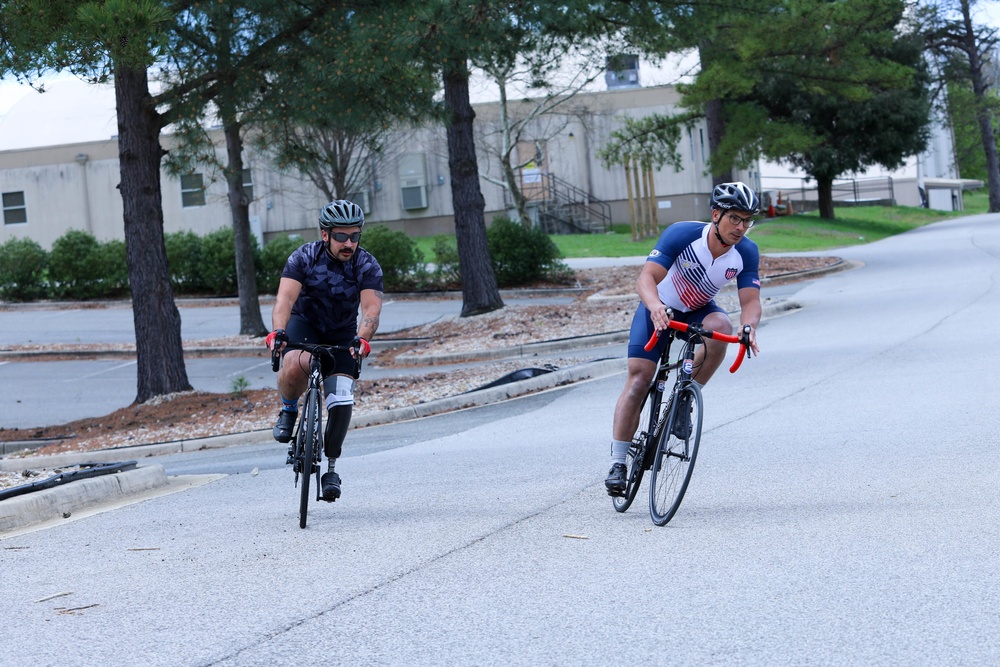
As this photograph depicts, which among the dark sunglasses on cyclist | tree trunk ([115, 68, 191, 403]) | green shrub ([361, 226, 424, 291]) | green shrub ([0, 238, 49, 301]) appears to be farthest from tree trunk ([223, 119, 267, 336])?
the dark sunglasses on cyclist

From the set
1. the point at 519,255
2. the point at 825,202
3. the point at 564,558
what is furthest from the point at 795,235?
the point at 564,558

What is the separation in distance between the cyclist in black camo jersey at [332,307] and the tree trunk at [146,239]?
7.84m

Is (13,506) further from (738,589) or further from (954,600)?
(954,600)

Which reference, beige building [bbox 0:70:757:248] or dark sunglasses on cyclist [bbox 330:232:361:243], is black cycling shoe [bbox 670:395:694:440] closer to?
dark sunglasses on cyclist [bbox 330:232:361:243]

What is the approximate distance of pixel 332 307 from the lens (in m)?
8.10

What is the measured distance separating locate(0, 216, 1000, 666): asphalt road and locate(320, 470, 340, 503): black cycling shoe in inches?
7.7

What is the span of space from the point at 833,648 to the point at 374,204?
48999mm

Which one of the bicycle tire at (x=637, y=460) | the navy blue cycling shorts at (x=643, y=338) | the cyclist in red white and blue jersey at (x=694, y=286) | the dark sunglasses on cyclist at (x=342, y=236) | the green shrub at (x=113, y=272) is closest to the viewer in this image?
the cyclist in red white and blue jersey at (x=694, y=286)

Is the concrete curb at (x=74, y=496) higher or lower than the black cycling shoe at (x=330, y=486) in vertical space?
lower

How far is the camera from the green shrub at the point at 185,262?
31.9 m

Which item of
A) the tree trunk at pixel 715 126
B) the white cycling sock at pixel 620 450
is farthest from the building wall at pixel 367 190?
the white cycling sock at pixel 620 450

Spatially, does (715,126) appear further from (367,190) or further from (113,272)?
(367,190)

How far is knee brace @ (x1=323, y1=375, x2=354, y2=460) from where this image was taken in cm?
798

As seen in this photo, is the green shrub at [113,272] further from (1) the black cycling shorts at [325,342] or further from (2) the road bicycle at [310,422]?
(2) the road bicycle at [310,422]
